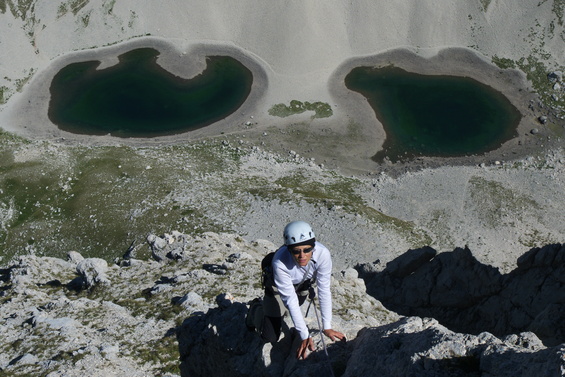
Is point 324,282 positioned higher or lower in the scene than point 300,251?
lower

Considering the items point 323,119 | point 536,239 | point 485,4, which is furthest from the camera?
point 485,4

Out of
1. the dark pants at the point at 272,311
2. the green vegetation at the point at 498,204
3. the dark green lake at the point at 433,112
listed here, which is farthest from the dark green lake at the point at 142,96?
the dark pants at the point at 272,311

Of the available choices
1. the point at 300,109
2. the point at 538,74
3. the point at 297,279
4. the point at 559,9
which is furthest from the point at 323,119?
the point at 297,279

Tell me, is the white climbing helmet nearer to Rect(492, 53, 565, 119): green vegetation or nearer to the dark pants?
the dark pants

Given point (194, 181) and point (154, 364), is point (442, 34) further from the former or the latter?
point (154, 364)

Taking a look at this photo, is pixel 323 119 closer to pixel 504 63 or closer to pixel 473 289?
pixel 504 63

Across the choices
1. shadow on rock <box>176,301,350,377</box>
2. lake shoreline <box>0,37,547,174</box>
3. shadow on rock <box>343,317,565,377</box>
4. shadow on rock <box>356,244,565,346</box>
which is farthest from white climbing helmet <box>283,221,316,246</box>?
lake shoreline <box>0,37,547,174</box>

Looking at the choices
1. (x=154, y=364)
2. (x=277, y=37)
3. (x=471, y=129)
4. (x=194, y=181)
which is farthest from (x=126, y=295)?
(x=277, y=37)
